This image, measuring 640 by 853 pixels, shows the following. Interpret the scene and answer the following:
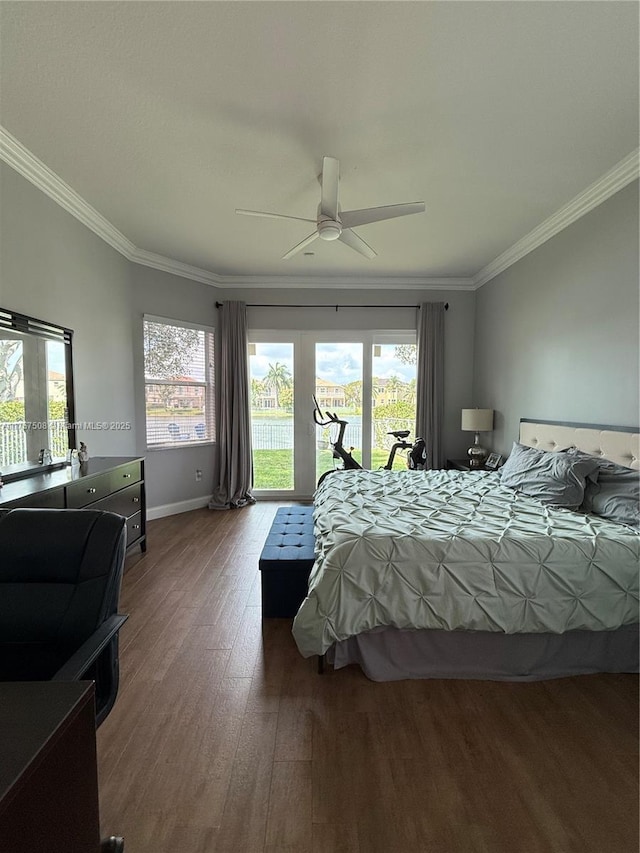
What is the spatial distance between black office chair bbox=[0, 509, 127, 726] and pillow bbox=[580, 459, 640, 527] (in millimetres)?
2644

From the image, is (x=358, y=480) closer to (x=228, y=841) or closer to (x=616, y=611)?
(x=616, y=611)

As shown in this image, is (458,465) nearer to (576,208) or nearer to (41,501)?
(576,208)

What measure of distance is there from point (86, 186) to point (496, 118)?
294cm

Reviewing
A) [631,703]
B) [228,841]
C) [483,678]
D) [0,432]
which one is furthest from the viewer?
[0,432]

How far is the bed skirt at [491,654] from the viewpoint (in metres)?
2.03

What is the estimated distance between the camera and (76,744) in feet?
2.91

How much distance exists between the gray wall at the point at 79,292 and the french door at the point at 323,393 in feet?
5.68

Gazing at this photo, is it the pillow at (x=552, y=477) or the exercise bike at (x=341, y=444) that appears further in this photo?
the exercise bike at (x=341, y=444)

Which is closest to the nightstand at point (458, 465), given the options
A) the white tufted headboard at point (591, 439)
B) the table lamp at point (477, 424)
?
the table lamp at point (477, 424)

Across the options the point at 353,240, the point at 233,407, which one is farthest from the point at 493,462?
the point at 233,407

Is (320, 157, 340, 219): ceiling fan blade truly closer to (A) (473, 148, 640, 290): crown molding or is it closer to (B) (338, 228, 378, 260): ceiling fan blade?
(B) (338, 228, 378, 260): ceiling fan blade

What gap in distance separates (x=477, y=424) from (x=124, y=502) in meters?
3.86

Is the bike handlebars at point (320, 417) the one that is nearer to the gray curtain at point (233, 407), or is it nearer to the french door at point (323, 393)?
the french door at point (323, 393)

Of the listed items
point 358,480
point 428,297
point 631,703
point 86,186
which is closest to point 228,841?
point 631,703
